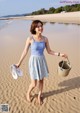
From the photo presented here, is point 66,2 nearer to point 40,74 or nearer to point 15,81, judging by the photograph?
point 40,74

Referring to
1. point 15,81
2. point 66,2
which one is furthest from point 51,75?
point 66,2

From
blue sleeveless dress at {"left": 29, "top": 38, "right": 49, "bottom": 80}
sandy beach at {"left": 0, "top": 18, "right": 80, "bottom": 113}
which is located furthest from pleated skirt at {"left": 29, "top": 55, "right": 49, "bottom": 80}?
sandy beach at {"left": 0, "top": 18, "right": 80, "bottom": 113}

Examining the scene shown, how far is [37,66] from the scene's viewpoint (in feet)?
9.12

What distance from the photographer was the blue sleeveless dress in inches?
106

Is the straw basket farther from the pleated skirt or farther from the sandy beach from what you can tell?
the pleated skirt

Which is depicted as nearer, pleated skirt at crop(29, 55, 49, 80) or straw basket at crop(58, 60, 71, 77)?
pleated skirt at crop(29, 55, 49, 80)

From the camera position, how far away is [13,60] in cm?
468

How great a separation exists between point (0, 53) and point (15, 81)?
1803 millimetres

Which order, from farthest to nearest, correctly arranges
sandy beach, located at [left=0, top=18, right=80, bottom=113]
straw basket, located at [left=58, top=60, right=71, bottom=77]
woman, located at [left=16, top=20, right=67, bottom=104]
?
straw basket, located at [left=58, top=60, right=71, bottom=77], sandy beach, located at [left=0, top=18, right=80, bottom=113], woman, located at [left=16, top=20, right=67, bottom=104]

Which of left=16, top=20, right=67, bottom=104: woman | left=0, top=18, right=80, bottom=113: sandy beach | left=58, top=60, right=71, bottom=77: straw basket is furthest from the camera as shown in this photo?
left=58, top=60, right=71, bottom=77: straw basket

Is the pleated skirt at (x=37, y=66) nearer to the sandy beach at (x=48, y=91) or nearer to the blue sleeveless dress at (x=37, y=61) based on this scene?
the blue sleeveless dress at (x=37, y=61)

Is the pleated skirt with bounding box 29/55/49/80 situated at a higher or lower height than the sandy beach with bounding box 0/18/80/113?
higher

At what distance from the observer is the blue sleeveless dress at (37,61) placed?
2705 millimetres

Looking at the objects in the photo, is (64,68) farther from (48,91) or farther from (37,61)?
(37,61)
